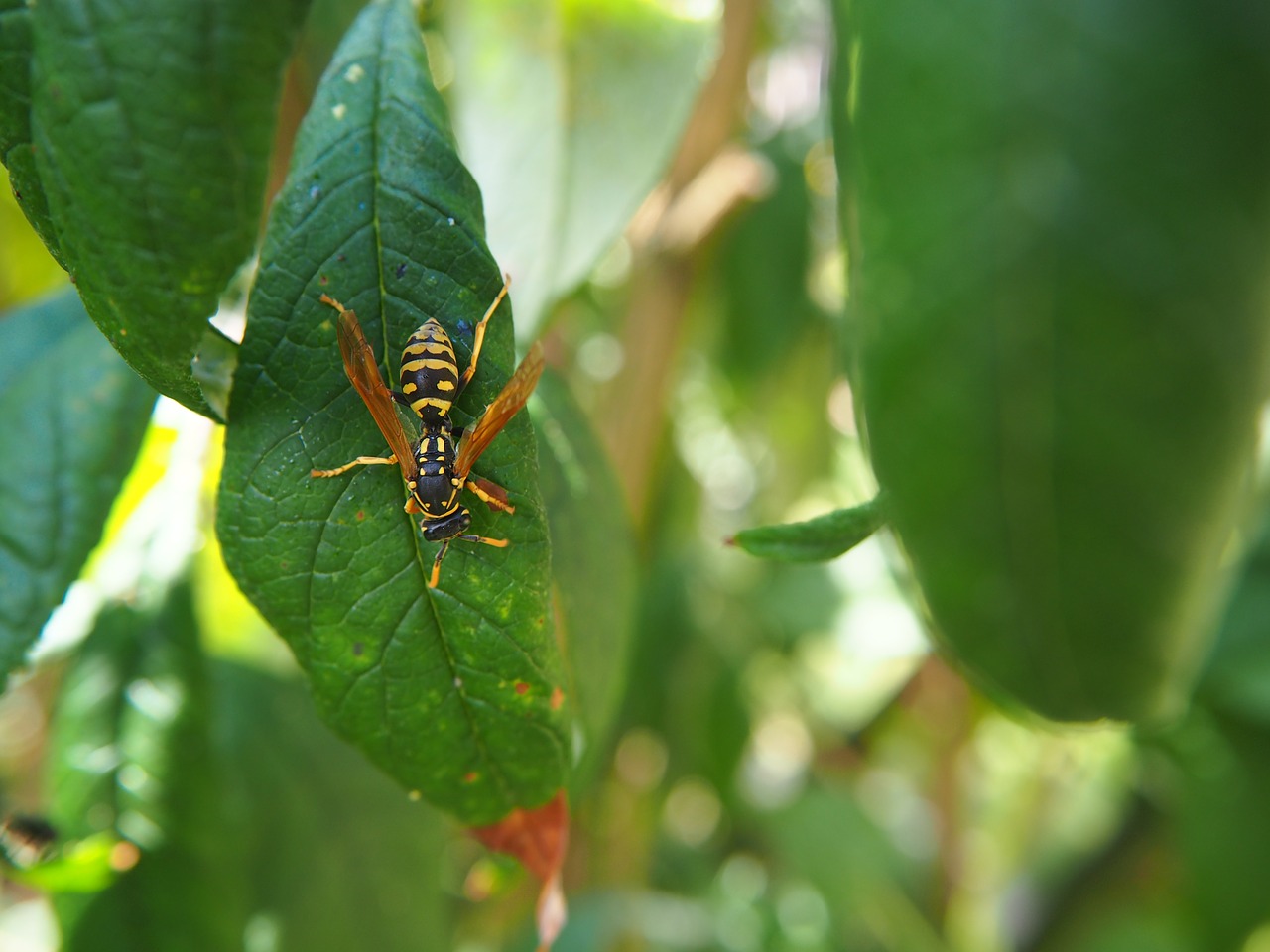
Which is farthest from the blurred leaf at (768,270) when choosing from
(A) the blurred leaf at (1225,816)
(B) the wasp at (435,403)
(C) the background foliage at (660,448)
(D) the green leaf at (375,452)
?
(D) the green leaf at (375,452)

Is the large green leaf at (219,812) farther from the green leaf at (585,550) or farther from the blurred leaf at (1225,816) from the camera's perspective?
the blurred leaf at (1225,816)

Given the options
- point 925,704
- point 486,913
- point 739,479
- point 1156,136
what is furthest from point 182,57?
point 739,479

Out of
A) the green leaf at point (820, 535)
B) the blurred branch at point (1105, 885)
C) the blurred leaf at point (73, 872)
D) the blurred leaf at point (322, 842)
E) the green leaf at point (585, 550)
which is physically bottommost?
the blurred branch at point (1105, 885)

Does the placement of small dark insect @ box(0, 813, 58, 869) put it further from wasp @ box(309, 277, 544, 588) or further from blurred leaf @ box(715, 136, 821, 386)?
blurred leaf @ box(715, 136, 821, 386)

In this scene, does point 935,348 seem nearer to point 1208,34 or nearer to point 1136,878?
point 1208,34

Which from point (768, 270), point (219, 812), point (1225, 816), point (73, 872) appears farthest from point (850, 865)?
point (73, 872)

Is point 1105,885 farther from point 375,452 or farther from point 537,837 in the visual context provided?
point 375,452
